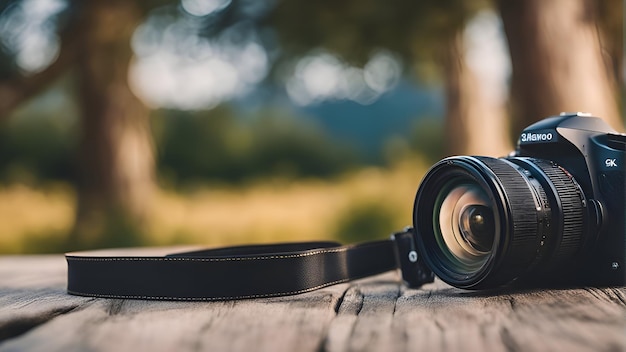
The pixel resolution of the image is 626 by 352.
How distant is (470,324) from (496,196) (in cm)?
28

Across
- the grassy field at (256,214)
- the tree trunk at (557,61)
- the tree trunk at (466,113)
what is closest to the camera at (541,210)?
the tree trunk at (557,61)

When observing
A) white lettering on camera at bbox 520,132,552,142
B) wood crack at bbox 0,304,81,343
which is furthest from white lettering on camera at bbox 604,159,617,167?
wood crack at bbox 0,304,81,343

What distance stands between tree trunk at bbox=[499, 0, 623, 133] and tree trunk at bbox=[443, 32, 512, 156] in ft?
8.63

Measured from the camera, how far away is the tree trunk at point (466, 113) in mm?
5527

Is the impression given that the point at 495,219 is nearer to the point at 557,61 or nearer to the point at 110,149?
the point at 557,61

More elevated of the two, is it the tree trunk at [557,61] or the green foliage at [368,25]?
the green foliage at [368,25]

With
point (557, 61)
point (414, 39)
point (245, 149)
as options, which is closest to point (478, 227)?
point (557, 61)

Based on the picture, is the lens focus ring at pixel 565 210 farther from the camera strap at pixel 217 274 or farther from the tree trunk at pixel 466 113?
the tree trunk at pixel 466 113

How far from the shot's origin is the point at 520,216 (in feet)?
4.16

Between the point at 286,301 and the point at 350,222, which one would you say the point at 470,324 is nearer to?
the point at 286,301

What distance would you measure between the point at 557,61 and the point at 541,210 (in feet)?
5.21

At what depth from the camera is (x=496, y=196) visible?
4.17 feet

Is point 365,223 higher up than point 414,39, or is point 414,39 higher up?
point 414,39

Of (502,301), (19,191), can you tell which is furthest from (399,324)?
(19,191)
